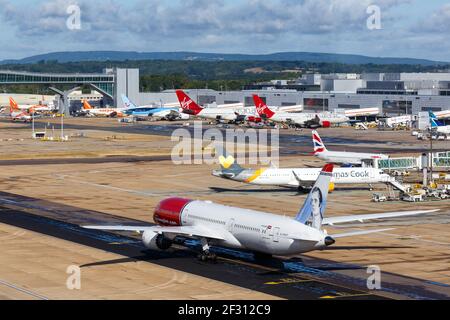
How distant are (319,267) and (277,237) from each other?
19.5ft

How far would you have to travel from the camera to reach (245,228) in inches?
2766

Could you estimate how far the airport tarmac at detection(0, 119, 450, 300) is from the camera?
6297 centimetres

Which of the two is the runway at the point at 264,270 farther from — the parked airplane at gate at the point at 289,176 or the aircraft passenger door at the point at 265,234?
the parked airplane at gate at the point at 289,176

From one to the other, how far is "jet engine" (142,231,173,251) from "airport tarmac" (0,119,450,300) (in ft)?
2.97

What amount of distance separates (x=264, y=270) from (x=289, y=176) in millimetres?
47955

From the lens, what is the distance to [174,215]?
77.6 meters

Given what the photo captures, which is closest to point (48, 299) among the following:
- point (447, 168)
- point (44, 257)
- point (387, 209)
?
point (44, 257)

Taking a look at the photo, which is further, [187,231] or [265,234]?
[187,231]

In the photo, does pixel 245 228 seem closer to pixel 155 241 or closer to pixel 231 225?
pixel 231 225

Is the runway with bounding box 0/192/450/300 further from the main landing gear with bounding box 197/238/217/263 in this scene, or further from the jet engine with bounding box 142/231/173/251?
the jet engine with bounding box 142/231/173/251

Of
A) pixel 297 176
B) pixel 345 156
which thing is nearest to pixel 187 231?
pixel 297 176

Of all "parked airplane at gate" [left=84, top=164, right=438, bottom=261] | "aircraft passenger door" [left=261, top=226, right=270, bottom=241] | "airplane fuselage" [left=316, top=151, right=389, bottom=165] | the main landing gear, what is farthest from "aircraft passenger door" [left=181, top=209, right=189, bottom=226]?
"airplane fuselage" [left=316, top=151, right=389, bottom=165]

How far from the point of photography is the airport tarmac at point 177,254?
6297 centimetres
